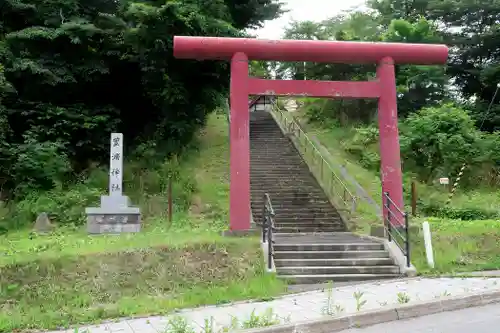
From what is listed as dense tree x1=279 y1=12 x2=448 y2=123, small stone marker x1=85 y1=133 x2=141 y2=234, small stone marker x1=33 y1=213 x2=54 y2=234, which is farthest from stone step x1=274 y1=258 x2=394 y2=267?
dense tree x1=279 y1=12 x2=448 y2=123

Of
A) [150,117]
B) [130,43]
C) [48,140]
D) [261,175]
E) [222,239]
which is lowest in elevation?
[222,239]

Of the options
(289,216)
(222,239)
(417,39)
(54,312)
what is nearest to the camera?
(54,312)

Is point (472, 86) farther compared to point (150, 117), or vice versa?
point (472, 86)

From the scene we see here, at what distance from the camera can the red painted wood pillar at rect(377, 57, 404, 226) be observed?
1151 cm

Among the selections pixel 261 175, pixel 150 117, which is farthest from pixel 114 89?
pixel 261 175

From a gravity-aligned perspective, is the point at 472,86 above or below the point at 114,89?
above

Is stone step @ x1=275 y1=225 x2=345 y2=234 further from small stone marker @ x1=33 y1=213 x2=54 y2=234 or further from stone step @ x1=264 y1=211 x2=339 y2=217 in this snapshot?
small stone marker @ x1=33 y1=213 x2=54 y2=234

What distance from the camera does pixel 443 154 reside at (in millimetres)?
17188

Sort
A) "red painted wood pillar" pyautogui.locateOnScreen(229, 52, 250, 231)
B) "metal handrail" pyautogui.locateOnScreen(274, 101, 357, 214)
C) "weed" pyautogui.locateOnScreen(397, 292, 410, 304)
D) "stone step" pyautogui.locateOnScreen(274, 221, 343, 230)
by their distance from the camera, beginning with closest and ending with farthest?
"weed" pyautogui.locateOnScreen(397, 292, 410, 304) → "red painted wood pillar" pyautogui.locateOnScreen(229, 52, 250, 231) → "stone step" pyautogui.locateOnScreen(274, 221, 343, 230) → "metal handrail" pyautogui.locateOnScreen(274, 101, 357, 214)

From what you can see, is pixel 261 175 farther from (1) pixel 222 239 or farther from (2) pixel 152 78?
(1) pixel 222 239

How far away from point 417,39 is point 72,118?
16.5 m

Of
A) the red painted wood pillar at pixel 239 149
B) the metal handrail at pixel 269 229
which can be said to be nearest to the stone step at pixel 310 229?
the red painted wood pillar at pixel 239 149

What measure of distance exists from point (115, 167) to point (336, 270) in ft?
21.6

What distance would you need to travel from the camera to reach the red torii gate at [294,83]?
11070 mm
